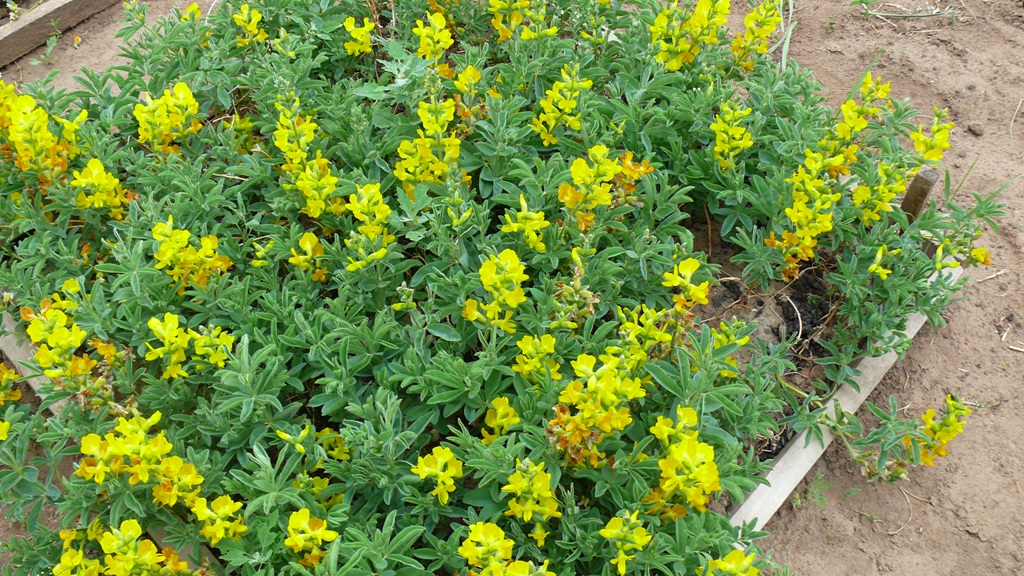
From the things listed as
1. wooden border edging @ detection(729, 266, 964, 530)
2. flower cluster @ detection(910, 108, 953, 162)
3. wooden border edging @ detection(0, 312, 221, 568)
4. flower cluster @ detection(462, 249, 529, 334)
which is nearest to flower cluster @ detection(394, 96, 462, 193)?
flower cluster @ detection(462, 249, 529, 334)

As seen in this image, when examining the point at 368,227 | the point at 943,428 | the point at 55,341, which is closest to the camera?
the point at 55,341

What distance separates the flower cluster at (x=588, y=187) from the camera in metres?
2.58

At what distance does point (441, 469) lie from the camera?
2.27 m

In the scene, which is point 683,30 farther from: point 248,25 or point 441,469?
point 441,469

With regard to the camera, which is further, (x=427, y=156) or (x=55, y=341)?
(x=427, y=156)

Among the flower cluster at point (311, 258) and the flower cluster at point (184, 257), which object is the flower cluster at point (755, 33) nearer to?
the flower cluster at point (311, 258)

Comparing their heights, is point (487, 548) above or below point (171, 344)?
below

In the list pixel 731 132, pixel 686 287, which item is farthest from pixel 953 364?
pixel 686 287

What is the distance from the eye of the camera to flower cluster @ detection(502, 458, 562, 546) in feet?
7.18

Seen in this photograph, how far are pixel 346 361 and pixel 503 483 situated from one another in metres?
0.66

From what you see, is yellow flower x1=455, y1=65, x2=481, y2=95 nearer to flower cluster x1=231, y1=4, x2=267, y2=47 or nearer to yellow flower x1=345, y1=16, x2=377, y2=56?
yellow flower x1=345, y1=16, x2=377, y2=56

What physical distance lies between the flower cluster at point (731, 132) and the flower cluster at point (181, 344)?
1.97m

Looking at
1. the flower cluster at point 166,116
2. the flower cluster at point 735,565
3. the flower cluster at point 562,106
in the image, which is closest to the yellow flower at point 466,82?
the flower cluster at point 562,106

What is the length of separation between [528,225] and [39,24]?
4276 millimetres
